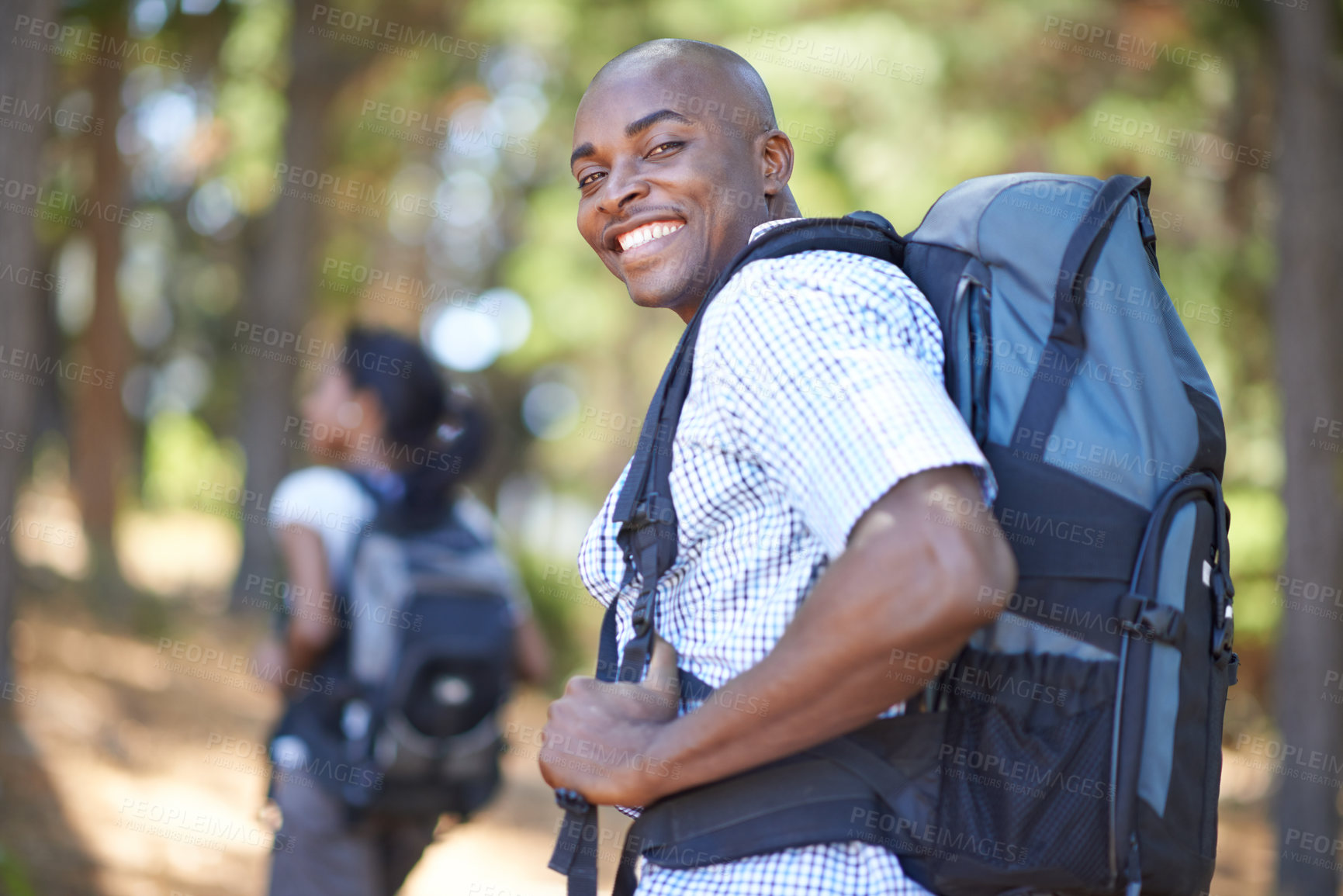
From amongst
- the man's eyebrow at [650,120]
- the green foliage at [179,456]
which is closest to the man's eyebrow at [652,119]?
the man's eyebrow at [650,120]

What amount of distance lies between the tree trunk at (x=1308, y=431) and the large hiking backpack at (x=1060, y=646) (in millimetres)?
5915

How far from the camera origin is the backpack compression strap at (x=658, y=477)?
148 cm

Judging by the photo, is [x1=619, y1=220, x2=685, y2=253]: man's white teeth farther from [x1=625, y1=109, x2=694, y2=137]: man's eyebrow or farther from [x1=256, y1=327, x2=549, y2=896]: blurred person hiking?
[x1=256, y1=327, x2=549, y2=896]: blurred person hiking

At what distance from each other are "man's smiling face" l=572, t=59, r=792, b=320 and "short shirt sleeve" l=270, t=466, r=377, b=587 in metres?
2.24

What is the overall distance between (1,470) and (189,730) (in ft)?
11.9

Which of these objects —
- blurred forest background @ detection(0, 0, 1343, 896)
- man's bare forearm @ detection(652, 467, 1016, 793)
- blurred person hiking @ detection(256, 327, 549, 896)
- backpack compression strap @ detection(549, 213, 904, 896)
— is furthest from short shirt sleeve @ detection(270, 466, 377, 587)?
man's bare forearm @ detection(652, 467, 1016, 793)

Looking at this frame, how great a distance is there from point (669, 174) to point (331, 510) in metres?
2.42

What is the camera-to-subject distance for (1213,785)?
1.41 meters

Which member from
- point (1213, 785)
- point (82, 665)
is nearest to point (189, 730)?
point (82, 665)

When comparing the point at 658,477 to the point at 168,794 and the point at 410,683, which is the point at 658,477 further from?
the point at 168,794

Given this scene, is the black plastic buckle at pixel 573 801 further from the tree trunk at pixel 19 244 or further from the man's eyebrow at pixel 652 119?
the tree trunk at pixel 19 244

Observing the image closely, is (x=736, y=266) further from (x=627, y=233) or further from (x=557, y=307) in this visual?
(x=557, y=307)

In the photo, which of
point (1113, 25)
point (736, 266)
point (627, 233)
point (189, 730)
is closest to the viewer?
point (736, 266)

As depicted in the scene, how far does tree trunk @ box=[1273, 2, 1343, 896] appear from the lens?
6578mm
